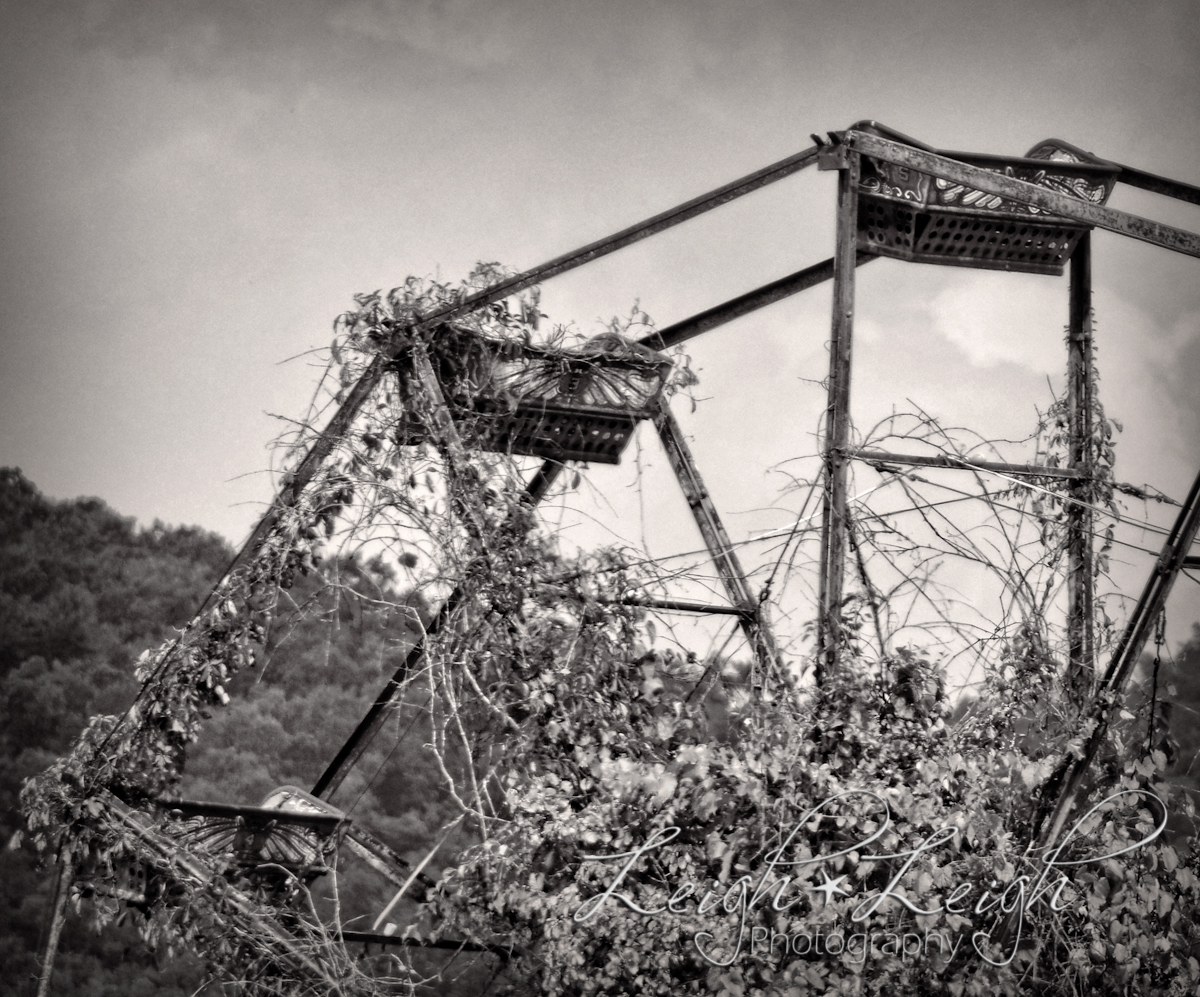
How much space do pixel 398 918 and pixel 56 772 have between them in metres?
11.2

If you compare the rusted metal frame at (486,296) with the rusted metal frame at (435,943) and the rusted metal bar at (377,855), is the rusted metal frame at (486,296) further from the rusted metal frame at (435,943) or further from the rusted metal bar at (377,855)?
the rusted metal frame at (435,943)

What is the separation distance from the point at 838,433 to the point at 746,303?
973mm

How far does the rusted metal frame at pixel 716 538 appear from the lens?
4664mm

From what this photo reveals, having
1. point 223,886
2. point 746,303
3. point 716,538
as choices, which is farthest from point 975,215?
point 223,886

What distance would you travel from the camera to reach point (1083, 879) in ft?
12.3

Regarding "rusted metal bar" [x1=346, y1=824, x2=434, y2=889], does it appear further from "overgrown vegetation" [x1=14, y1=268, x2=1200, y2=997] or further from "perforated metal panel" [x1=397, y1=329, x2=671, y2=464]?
"perforated metal panel" [x1=397, y1=329, x2=671, y2=464]

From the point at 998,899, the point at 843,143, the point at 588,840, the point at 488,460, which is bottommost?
the point at 588,840

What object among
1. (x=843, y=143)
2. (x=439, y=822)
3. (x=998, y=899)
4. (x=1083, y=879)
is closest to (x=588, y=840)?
(x=998, y=899)

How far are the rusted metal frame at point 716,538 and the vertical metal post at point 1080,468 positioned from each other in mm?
1334

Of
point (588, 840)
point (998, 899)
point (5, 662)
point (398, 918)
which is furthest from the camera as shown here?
point (398, 918)

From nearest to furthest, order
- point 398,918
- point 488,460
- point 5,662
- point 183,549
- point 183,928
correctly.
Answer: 1. point 183,928
2. point 488,460
3. point 5,662
4. point 398,918
5. point 183,549

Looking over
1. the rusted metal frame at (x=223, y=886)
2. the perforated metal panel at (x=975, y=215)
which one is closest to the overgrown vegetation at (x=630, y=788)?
the rusted metal frame at (x=223, y=886)

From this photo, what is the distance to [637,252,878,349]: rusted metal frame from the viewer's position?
16.6 feet

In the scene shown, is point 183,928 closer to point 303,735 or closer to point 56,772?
point 56,772
